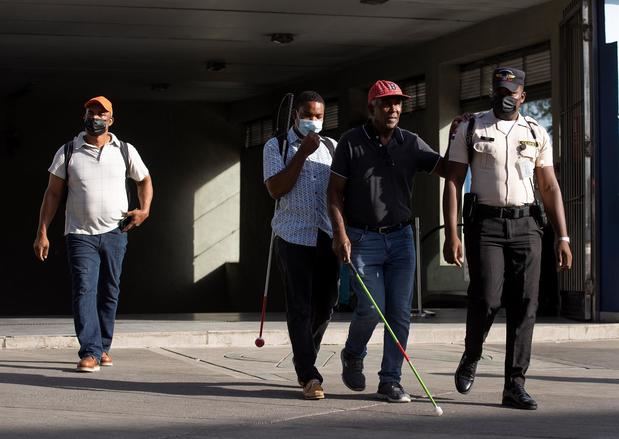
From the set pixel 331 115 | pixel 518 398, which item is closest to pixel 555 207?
pixel 518 398

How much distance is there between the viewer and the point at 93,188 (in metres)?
8.66

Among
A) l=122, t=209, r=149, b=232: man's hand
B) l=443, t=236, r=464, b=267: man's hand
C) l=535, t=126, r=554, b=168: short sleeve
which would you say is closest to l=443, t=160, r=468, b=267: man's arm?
l=443, t=236, r=464, b=267: man's hand

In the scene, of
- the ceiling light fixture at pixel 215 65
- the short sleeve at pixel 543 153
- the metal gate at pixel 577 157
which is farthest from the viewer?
the ceiling light fixture at pixel 215 65

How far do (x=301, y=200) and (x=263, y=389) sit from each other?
123 centimetres

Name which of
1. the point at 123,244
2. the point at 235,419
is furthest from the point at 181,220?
the point at 235,419

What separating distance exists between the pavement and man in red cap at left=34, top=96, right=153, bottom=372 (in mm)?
427

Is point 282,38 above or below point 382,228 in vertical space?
above

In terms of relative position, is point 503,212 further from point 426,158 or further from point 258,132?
point 258,132

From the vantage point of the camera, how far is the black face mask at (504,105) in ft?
22.7

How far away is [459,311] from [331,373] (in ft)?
23.2

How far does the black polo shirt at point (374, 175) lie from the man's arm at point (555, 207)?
2.22 feet

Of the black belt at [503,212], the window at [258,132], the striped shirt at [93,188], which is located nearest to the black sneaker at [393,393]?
the black belt at [503,212]

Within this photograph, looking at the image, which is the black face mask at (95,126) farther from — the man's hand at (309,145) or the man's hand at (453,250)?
the man's hand at (453,250)

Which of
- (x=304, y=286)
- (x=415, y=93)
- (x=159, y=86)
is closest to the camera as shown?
(x=304, y=286)
